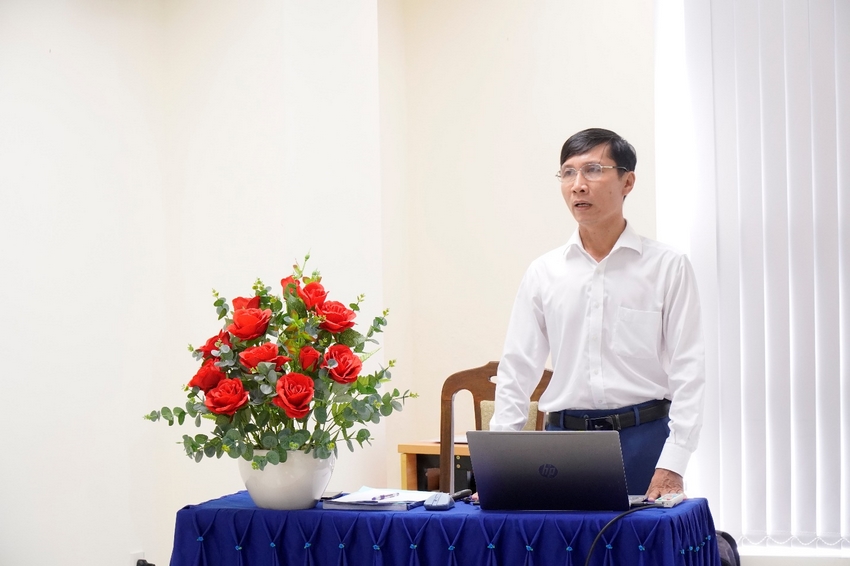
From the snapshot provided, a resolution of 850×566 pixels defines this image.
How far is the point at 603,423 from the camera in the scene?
2.21 meters

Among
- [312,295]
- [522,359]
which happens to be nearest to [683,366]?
[522,359]

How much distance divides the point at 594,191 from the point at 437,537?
101 cm

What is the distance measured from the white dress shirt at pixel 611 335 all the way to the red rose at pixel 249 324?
0.73 m

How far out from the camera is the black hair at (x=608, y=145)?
2.27m

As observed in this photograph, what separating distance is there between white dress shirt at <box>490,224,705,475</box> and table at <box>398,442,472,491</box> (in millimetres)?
1211

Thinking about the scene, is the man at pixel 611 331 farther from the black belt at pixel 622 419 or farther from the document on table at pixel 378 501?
the document on table at pixel 378 501

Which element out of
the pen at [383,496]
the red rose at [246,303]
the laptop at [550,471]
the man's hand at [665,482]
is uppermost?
the red rose at [246,303]

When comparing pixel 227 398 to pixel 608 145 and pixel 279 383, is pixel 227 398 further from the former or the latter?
pixel 608 145

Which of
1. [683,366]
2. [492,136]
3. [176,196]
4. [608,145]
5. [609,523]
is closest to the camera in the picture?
[609,523]

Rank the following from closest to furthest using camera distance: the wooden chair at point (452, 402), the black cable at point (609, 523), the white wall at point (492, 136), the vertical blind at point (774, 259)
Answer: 1. the black cable at point (609, 523)
2. the wooden chair at point (452, 402)
3. the vertical blind at point (774, 259)
4. the white wall at point (492, 136)

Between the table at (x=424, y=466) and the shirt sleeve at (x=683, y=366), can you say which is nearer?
the shirt sleeve at (x=683, y=366)

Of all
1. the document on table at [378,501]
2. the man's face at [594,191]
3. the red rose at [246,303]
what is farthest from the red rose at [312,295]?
the man's face at [594,191]

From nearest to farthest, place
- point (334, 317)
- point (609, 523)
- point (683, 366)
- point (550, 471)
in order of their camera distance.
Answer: point (609, 523) < point (550, 471) < point (334, 317) < point (683, 366)

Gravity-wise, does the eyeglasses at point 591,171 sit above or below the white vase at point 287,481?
above
